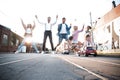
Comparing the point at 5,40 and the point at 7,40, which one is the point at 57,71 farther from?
the point at 7,40

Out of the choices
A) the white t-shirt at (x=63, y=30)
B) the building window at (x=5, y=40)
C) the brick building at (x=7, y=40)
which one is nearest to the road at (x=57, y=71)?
the white t-shirt at (x=63, y=30)

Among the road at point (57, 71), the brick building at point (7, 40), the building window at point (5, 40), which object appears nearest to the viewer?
the road at point (57, 71)

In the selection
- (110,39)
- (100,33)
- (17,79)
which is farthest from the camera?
(100,33)

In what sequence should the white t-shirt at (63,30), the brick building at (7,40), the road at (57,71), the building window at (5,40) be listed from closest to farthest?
the road at (57,71)
the white t-shirt at (63,30)
the brick building at (7,40)
the building window at (5,40)

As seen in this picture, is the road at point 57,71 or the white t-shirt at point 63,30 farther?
→ the white t-shirt at point 63,30

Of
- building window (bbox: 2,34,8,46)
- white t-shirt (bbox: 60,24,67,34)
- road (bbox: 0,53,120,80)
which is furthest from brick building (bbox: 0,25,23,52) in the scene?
road (bbox: 0,53,120,80)

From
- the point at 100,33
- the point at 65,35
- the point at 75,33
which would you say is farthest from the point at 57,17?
the point at 100,33

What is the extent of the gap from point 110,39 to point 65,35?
46.0ft

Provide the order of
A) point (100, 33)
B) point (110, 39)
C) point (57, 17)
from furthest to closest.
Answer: point (100, 33) → point (110, 39) → point (57, 17)

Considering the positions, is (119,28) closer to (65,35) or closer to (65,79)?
(65,35)

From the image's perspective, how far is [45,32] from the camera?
83.5 feet

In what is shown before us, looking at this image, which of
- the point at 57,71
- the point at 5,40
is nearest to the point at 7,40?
the point at 5,40

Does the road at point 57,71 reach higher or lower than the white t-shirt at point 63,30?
lower

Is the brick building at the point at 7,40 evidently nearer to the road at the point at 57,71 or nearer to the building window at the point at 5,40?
the building window at the point at 5,40
